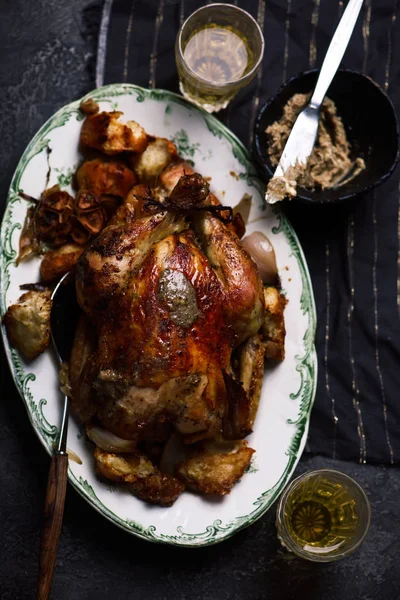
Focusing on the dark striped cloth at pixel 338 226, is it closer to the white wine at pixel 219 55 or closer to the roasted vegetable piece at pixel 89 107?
the white wine at pixel 219 55

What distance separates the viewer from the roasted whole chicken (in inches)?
75.9

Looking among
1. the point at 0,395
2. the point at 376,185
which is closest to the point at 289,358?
the point at 376,185

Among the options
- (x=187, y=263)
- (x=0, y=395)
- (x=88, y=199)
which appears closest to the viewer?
(x=187, y=263)

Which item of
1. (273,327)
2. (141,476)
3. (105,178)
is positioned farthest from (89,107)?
(141,476)

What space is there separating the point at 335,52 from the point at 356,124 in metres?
Result: 0.29

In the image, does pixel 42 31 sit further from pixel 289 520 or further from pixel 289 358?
pixel 289 520

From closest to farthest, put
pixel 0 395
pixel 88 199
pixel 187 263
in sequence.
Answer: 1. pixel 187 263
2. pixel 88 199
3. pixel 0 395

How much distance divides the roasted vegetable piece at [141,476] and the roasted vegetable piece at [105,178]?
2.75ft

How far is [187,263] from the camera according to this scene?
1957mm

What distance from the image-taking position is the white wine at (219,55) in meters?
2.44

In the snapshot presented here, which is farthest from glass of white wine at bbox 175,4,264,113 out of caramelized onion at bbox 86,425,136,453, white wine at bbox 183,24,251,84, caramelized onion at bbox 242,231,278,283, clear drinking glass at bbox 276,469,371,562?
clear drinking glass at bbox 276,469,371,562

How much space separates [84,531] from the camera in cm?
236

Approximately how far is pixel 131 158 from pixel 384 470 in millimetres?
1460

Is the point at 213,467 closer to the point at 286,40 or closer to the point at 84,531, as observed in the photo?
the point at 84,531
